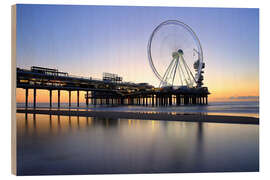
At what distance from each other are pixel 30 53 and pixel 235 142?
537cm

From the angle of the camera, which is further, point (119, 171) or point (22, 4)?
point (22, 4)

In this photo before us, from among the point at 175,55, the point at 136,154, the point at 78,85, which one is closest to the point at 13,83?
the point at 136,154

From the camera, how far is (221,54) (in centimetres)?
554

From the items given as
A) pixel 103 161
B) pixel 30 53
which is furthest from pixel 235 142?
pixel 30 53

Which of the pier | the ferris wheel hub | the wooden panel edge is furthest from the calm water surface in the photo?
the ferris wheel hub

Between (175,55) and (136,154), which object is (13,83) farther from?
(175,55)

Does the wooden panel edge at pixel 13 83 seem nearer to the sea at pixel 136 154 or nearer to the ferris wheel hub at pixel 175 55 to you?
the sea at pixel 136 154

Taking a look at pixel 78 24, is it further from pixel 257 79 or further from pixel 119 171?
pixel 257 79

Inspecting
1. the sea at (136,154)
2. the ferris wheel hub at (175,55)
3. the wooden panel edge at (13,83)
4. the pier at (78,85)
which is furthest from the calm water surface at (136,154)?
the ferris wheel hub at (175,55)

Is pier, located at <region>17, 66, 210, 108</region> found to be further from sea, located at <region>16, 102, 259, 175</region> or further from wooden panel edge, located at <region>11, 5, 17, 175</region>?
sea, located at <region>16, 102, 259, 175</region>

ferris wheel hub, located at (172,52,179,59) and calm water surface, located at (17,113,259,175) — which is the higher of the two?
ferris wheel hub, located at (172,52,179,59)

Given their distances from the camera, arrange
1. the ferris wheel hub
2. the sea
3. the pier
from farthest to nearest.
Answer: the ferris wheel hub → the pier → the sea

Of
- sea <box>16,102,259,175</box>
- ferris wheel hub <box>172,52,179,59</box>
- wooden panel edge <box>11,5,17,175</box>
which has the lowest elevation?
sea <box>16,102,259,175</box>
